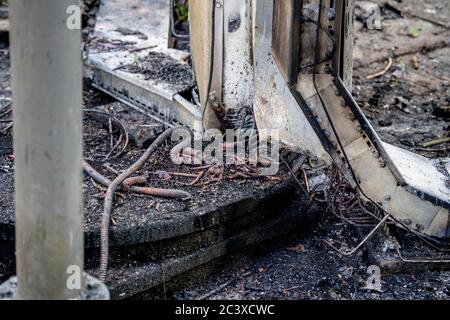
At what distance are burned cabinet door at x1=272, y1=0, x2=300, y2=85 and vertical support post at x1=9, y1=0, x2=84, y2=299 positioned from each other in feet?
8.71

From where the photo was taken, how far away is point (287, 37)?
6562mm

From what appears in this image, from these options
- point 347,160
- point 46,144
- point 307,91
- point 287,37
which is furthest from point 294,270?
point 46,144

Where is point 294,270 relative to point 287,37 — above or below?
below

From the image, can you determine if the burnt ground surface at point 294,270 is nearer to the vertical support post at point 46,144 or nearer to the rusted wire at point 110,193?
the rusted wire at point 110,193

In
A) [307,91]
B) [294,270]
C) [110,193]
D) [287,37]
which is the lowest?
[294,270]

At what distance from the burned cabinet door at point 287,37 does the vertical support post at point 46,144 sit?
2654 millimetres

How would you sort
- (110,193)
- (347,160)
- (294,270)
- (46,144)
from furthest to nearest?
(347,160) → (294,270) → (110,193) → (46,144)

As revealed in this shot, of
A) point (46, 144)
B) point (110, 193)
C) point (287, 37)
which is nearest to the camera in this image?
point (46, 144)

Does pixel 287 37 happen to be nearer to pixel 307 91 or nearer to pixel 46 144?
pixel 307 91

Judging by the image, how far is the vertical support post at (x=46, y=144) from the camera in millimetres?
3955

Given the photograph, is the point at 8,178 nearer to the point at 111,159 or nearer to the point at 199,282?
the point at 111,159

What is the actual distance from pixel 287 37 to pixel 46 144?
290 centimetres

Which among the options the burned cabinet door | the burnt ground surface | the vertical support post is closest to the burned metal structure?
the burned cabinet door

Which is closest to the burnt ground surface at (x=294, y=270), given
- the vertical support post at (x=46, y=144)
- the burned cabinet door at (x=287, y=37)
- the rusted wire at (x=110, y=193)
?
the rusted wire at (x=110, y=193)
